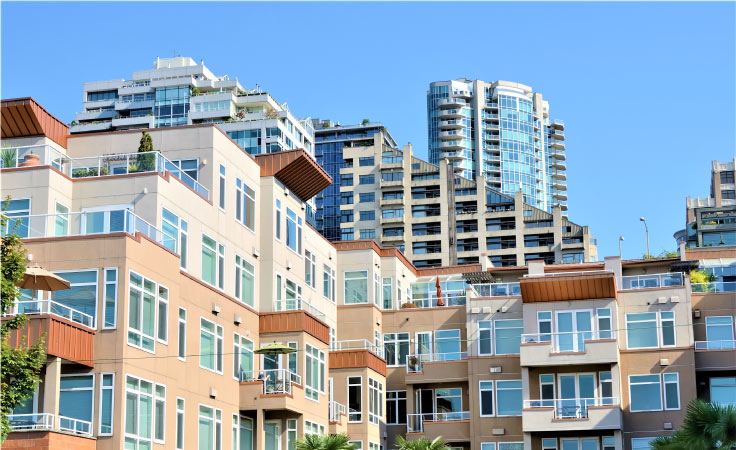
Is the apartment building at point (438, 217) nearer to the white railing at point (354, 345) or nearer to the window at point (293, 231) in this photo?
the white railing at point (354, 345)

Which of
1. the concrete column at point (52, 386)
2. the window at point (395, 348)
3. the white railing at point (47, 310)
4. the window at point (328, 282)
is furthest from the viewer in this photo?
the window at point (395, 348)

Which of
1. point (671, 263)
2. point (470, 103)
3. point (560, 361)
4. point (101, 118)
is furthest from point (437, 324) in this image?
point (470, 103)

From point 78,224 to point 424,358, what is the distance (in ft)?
86.0

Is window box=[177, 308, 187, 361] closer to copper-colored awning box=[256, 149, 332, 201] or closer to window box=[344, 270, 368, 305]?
copper-colored awning box=[256, 149, 332, 201]

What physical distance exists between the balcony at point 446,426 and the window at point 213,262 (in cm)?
1738

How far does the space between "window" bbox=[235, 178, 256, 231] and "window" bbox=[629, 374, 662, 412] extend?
19.7m

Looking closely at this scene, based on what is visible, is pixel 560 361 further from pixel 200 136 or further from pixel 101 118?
pixel 101 118

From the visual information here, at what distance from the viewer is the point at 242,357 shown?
4597 cm

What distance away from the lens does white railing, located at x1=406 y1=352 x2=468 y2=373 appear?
60.0 meters

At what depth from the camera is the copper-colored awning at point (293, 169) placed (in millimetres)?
49656

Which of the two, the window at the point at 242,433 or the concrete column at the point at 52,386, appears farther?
the window at the point at 242,433

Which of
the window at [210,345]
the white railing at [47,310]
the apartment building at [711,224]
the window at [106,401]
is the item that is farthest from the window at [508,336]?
the apartment building at [711,224]

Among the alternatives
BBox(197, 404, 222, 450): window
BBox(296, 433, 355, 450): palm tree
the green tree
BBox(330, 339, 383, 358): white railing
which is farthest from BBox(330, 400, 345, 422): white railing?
the green tree

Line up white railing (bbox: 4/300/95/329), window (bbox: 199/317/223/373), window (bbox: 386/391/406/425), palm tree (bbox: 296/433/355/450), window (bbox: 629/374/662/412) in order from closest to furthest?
white railing (bbox: 4/300/95/329) < window (bbox: 199/317/223/373) < palm tree (bbox: 296/433/355/450) < window (bbox: 629/374/662/412) < window (bbox: 386/391/406/425)
